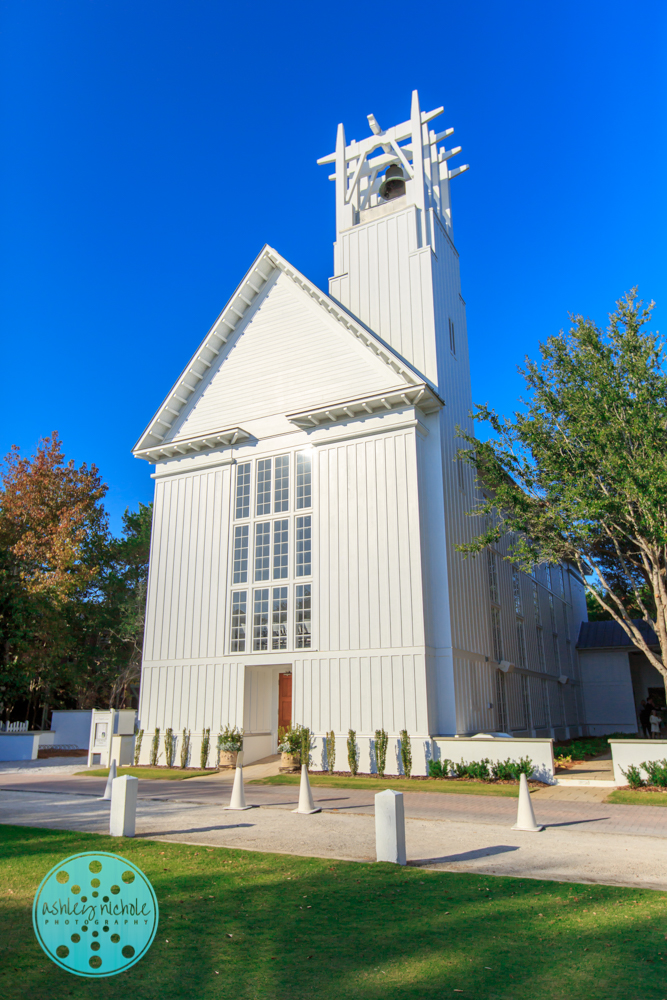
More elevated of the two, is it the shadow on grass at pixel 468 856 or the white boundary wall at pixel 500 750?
the white boundary wall at pixel 500 750

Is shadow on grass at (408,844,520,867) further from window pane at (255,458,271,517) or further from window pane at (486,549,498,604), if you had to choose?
window pane at (486,549,498,604)

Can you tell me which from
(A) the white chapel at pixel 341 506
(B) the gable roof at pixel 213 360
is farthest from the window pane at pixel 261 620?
(B) the gable roof at pixel 213 360

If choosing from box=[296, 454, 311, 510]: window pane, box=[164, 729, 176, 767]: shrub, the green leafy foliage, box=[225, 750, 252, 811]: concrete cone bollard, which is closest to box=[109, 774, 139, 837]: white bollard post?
box=[225, 750, 252, 811]: concrete cone bollard

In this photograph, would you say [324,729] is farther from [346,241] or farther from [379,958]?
[346,241]

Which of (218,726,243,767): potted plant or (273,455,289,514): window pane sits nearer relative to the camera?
(218,726,243,767): potted plant

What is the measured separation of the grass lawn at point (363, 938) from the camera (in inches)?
173

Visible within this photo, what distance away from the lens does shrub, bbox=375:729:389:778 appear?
17.8 meters

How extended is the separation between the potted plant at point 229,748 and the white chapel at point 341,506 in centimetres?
70

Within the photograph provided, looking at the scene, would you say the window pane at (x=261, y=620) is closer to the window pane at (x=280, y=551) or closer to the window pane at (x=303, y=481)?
the window pane at (x=280, y=551)

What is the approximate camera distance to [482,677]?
843 inches

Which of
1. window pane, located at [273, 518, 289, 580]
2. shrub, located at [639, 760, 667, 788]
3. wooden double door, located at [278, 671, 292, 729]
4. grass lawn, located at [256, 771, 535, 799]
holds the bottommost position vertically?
grass lawn, located at [256, 771, 535, 799]

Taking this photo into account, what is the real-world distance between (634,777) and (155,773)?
12.9m

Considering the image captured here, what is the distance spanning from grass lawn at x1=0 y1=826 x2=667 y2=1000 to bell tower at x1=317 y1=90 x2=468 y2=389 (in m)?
17.0

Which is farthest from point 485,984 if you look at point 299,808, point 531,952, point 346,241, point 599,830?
point 346,241
